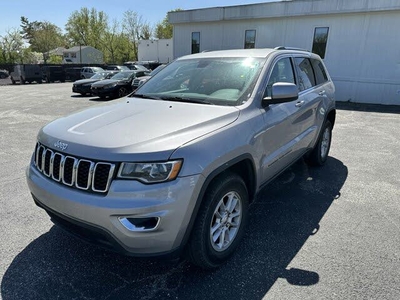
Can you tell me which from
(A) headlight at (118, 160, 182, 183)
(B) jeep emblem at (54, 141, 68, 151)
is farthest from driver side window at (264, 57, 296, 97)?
(B) jeep emblem at (54, 141, 68, 151)

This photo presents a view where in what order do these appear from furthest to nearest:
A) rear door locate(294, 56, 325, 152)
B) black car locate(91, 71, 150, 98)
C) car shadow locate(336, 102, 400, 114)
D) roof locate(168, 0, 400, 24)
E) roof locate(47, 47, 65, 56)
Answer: roof locate(47, 47, 65, 56), black car locate(91, 71, 150, 98), roof locate(168, 0, 400, 24), car shadow locate(336, 102, 400, 114), rear door locate(294, 56, 325, 152)

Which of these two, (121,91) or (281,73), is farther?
(121,91)

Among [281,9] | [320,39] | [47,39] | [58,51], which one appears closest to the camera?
[320,39]

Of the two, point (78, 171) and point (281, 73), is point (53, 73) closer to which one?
point (281, 73)

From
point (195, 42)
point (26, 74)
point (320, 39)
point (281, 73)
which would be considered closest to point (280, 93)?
point (281, 73)

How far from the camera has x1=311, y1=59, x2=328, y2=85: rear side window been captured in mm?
4660

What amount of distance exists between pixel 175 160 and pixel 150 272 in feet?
3.75

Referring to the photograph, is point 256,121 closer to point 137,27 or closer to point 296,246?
point 296,246

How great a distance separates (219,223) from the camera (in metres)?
2.50

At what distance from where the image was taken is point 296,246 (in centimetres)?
287

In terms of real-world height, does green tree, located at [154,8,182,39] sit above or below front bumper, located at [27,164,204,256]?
above

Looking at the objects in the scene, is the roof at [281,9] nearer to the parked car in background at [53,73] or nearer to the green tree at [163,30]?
the parked car in background at [53,73]

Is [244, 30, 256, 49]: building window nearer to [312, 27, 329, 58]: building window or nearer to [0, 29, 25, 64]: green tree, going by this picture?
[312, 27, 329, 58]: building window

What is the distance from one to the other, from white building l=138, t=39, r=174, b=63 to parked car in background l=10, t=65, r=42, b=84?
861 inches
